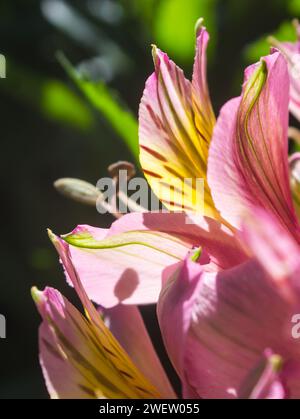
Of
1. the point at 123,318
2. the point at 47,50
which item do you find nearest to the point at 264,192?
the point at 123,318

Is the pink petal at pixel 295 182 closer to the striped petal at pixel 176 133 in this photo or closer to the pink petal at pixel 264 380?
the striped petal at pixel 176 133

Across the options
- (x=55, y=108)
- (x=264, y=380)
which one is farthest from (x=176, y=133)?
(x=55, y=108)

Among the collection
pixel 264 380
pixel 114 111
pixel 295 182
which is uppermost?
pixel 114 111

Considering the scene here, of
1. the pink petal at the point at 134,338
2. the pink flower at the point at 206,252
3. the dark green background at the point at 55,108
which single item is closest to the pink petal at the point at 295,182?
the pink flower at the point at 206,252

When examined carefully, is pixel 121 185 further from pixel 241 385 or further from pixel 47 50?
pixel 47 50

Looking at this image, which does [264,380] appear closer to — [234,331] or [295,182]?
[234,331]

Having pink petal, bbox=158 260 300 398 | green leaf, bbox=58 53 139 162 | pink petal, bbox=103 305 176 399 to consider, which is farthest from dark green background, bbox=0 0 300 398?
pink petal, bbox=158 260 300 398
